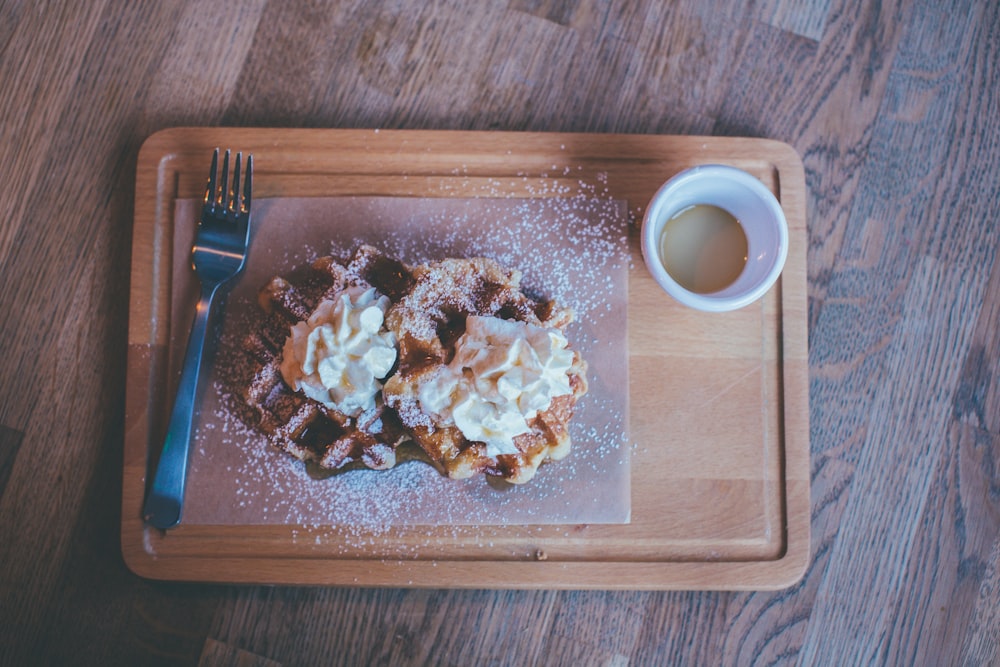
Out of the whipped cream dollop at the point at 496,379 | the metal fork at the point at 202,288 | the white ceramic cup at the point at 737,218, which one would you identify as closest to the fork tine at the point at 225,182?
the metal fork at the point at 202,288

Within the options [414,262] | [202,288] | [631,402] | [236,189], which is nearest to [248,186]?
[236,189]

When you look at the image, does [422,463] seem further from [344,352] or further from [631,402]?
[631,402]

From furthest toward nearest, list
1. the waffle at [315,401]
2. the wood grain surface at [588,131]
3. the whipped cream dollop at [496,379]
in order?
the wood grain surface at [588,131] → the waffle at [315,401] → the whipped cream dollop at [496,379]

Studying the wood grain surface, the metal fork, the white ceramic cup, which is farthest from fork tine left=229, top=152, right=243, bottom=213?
the white ceramic cup

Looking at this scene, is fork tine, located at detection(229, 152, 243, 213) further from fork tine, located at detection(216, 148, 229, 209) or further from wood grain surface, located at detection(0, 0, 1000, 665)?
wood grain surface, located at detection(0, 0, 1000, 665)

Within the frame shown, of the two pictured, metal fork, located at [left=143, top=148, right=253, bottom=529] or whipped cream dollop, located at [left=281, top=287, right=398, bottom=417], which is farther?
metal fork, located at [left=143, top=148, right=253, bottom=529]

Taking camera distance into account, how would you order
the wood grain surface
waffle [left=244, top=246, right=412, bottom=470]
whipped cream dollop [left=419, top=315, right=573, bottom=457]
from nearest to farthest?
1. whipped cream dollop [left=419, top=315, right=573, bottom=457]
2. waffle [left=244, top=246, right=412, bottom=470]
3. the wood grain surface

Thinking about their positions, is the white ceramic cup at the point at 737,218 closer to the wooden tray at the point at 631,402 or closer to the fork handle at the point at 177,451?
the wooden tray at the point at 631,402
